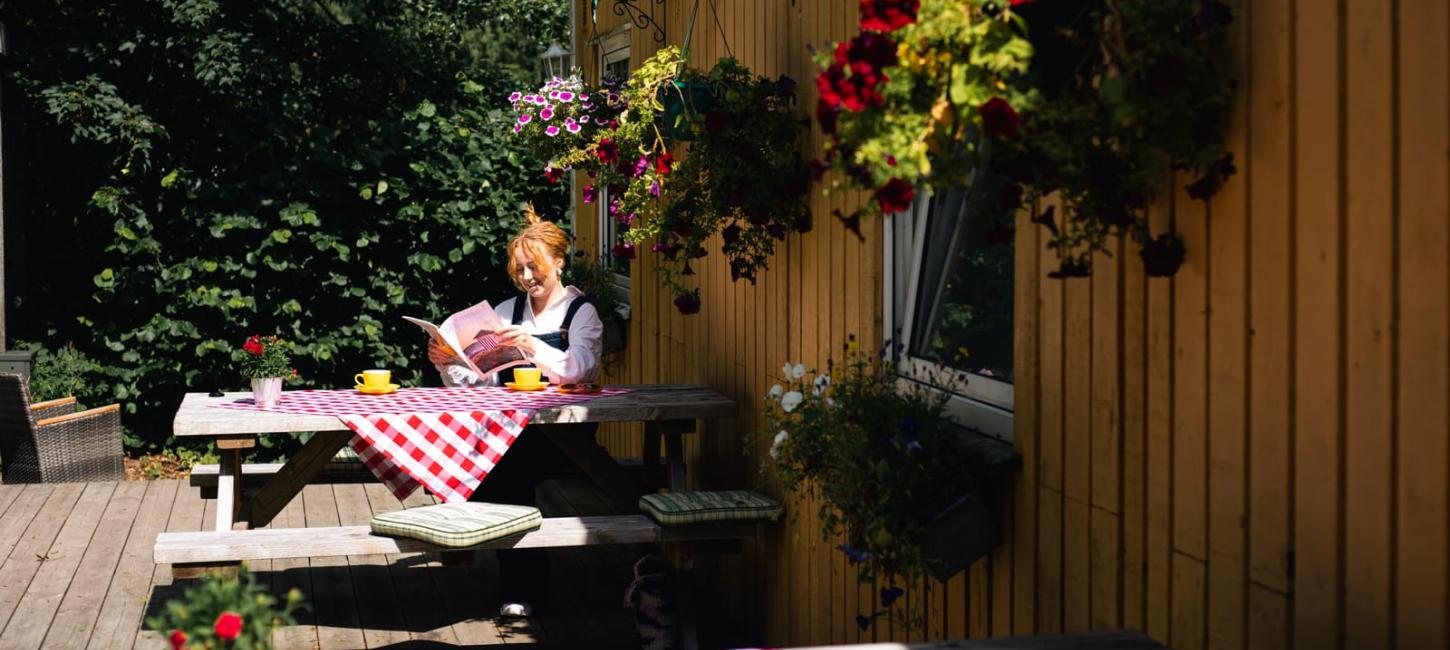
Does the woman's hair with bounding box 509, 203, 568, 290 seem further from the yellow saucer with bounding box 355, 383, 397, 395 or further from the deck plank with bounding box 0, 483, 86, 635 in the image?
the deck plank with bounding box 0, 483, 86, 635

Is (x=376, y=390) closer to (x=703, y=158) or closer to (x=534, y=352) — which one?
(x=534, y=352)

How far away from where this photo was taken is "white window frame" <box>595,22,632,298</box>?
326 inches

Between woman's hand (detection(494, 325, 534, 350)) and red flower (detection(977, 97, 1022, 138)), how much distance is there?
145 inches

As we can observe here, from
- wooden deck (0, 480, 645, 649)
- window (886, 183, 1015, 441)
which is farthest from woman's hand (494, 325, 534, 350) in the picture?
window (886, 183, 1015, 441)

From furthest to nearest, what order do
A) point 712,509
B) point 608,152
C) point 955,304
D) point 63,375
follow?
point 63,375 < point 608,152 < point 712,509 < point 955,304

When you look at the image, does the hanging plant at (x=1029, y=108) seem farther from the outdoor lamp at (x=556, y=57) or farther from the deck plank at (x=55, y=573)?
the outdoor lamp at (x=556, y=57)

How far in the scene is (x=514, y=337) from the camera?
226 inches

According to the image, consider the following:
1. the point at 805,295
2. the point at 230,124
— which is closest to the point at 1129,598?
the point at 805,295

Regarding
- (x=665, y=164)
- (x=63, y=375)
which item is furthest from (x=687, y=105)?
(x=63, y=375)

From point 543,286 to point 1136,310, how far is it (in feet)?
11.7

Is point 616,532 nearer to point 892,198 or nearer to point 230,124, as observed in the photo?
point 892,198

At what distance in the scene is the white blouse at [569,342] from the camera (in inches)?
228

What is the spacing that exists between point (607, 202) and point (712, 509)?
4183 millimetres

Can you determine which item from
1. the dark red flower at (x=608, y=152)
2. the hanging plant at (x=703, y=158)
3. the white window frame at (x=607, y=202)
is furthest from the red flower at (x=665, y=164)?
the white window frame at (x=607, y=202)
